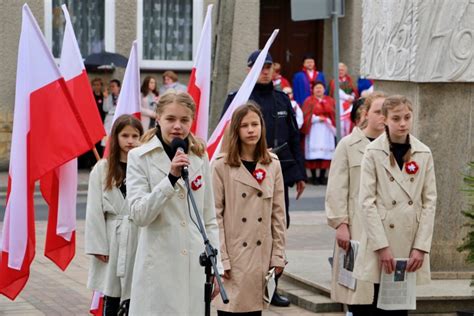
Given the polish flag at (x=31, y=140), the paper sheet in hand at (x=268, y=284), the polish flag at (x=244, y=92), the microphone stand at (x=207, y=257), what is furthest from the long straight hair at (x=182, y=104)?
the polish flag at (x=244, y=92)

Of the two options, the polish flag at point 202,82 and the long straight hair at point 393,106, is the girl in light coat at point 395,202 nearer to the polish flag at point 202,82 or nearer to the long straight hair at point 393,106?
the long straight hair at point 393,106

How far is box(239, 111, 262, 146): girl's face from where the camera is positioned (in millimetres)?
7750

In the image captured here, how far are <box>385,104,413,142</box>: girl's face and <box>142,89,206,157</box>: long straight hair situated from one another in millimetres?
1400

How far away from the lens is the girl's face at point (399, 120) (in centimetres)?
762

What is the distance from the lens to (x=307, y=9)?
42.6 ft

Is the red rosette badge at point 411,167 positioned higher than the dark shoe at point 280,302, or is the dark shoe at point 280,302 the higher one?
the red rosette badge at point 411,167

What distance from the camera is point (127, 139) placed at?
8172 millimetres

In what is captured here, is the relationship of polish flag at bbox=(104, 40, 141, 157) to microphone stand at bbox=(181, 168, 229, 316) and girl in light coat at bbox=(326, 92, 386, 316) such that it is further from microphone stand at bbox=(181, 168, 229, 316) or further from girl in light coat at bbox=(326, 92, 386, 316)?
microphone stand at bbox=(181, 168, 229, 316)

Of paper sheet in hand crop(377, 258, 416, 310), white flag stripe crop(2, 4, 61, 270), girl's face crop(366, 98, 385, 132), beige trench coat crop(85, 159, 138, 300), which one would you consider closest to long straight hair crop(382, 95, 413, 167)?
girl's face crop(366, 98, 385, 132)

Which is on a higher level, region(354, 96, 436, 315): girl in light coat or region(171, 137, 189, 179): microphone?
region(171, 137, 189, 179): microphone

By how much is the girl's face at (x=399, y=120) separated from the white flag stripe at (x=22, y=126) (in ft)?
9.17

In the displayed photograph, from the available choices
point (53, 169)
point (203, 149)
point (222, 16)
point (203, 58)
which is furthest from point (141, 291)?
point (222, 16)

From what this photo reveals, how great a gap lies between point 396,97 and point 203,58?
266cm

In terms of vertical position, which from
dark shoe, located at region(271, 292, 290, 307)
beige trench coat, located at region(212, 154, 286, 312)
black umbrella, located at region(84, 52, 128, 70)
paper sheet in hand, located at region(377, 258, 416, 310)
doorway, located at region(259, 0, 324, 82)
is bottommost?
dark shoe, located at region(271, 292, 290, 307)
